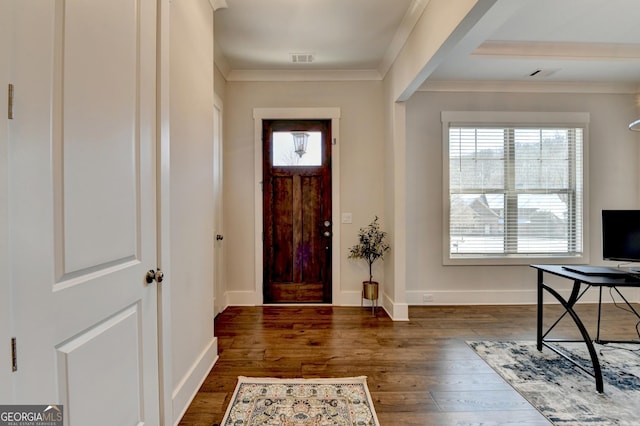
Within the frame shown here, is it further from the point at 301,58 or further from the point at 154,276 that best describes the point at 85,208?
the point at 301,58

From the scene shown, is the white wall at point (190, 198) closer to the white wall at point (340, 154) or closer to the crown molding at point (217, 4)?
the crown molding at point (217, 4)

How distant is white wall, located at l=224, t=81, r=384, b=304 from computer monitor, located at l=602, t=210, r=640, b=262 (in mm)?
2156

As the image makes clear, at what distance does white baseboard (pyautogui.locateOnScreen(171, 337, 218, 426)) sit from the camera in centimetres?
181

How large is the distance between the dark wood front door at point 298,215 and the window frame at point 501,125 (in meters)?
1.47

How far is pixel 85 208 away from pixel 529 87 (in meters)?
4.81

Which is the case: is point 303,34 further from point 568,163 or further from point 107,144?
point 568,163

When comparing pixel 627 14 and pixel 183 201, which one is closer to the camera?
pixel 183 201

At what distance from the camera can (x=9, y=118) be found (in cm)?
80

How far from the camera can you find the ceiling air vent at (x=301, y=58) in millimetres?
3485


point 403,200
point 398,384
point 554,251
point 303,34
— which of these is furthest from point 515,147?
point 398,384

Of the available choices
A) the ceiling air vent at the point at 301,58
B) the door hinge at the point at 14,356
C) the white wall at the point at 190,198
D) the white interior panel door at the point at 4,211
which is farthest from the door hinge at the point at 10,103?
the ceiling air vent at the point at 301,58

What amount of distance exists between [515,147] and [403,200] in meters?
1.79

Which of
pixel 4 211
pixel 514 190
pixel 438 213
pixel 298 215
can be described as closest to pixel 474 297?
pixel 438 213

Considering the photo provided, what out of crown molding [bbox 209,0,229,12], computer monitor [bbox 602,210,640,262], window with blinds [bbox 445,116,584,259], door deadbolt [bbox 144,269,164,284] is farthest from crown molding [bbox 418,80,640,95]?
door deadbolt [bbox 144,269,164,284]
